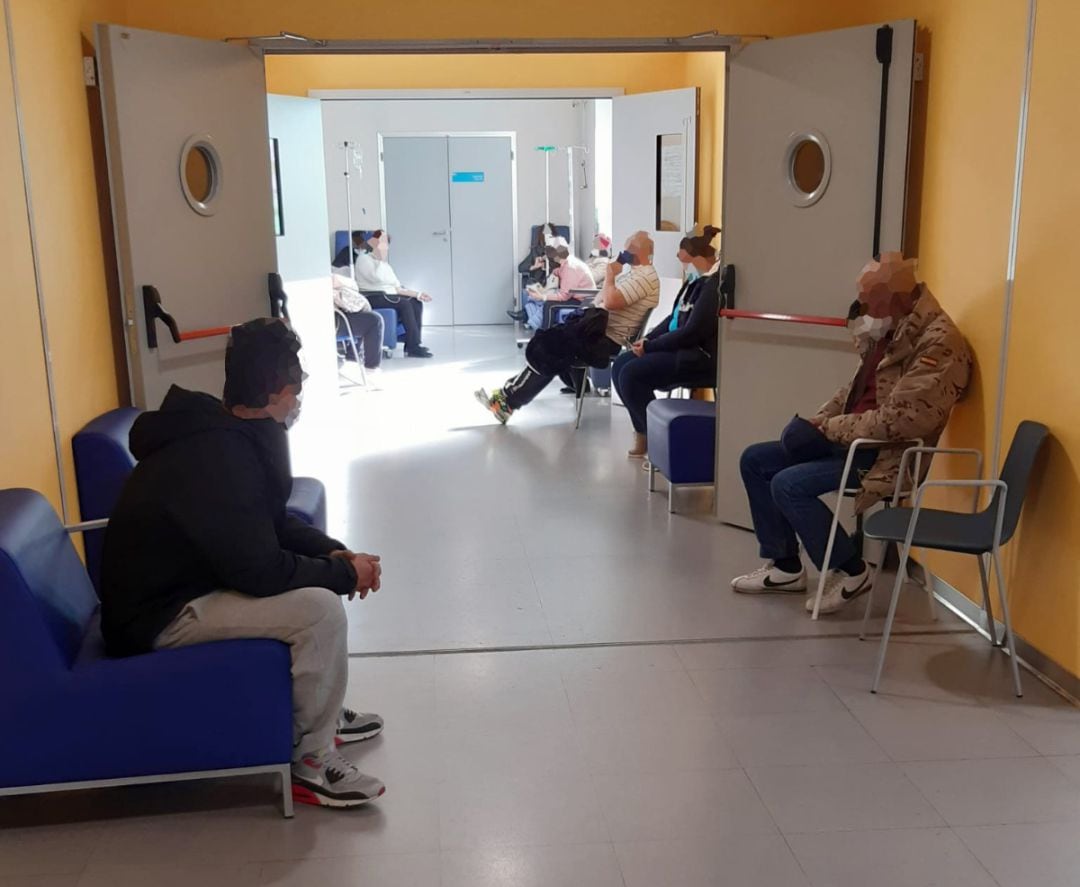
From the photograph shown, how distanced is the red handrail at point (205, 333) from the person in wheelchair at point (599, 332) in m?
3.06

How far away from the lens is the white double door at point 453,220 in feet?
42.0

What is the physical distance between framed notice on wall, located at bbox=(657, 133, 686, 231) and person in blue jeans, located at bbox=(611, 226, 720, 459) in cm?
125

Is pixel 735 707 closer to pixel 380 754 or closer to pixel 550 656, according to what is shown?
pixel 550 656

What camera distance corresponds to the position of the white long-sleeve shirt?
10.8 meters

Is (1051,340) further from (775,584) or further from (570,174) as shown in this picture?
(570,174)

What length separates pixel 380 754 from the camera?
10.1 ft

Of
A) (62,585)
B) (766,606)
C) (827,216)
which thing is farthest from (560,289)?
(62,585)

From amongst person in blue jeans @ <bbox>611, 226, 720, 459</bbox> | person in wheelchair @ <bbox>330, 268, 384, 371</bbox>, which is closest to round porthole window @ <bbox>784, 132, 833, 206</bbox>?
person in blue jeans @ <bbox>611, 226, 720, 459</bbox>

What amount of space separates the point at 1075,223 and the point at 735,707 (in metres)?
1.75

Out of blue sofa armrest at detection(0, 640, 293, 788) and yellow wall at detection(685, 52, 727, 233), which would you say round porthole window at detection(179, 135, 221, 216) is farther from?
yellow wall at detection(685, 52, 727, 233)

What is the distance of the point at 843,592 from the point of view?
4156 millimetres

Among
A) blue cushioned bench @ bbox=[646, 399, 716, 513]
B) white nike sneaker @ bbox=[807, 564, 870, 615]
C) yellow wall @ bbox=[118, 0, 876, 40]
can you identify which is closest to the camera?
white nike sneaker @ bbox=[807, 564, 870, 615]

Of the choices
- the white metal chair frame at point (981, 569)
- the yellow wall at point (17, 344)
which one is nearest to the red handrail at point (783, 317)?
the white metal chair frame at point (981, 569)

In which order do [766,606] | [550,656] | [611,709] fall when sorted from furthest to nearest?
[766,606] → [550,656] → [611,709]
